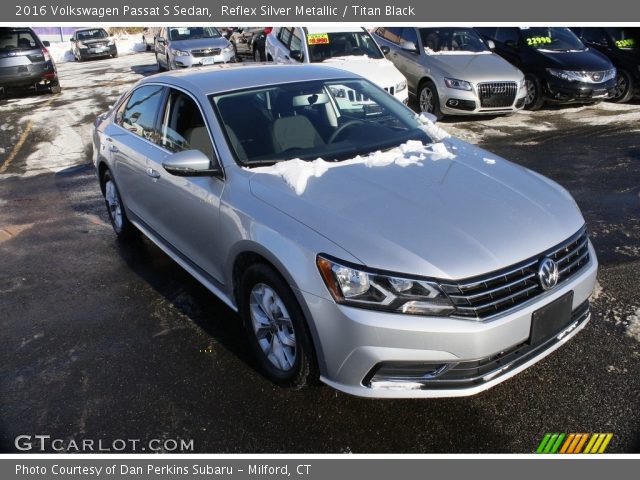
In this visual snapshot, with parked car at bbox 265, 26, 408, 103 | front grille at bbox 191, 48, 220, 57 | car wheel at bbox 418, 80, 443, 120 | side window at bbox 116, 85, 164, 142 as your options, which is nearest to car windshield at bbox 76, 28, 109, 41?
front grille at bbox 191, 48, 220, 57

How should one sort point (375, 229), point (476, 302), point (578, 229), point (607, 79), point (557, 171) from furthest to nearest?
point (607, 79) → point (557, 171) → point (578, 229) → point (375, 229) → point (476, 302)

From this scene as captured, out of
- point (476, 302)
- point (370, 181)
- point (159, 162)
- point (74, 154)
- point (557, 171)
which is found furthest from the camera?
point (74, 154)

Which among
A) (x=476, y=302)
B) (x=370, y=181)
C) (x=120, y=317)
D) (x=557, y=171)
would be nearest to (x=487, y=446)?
(x=476, y=302)

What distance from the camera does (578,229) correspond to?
2988 millimetres

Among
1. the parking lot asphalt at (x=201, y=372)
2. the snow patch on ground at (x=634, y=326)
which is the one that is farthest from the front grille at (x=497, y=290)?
the snow patch on ground at (x=634, y=326)

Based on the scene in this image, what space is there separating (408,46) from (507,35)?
233 cm

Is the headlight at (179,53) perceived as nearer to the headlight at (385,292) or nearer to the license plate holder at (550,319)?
the headlight at (385,292)

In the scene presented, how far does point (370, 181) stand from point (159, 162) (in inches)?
66.8

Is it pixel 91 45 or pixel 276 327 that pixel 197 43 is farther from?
pixel 276 327

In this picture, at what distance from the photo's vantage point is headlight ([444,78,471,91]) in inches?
389

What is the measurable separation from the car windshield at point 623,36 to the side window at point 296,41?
6914 mm

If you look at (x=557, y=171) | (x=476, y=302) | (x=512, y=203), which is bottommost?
(x=557, y=171)

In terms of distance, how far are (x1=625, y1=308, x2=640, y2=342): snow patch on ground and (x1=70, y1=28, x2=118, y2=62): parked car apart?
28692mm

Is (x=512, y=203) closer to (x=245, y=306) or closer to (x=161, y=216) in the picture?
(x=245, y=306)
